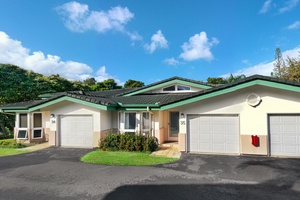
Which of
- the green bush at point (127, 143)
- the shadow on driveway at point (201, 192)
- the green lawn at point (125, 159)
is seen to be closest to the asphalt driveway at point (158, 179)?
the shadow on driveway at point (201, 192)

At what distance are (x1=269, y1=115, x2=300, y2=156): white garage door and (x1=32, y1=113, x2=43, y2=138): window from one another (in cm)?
1648

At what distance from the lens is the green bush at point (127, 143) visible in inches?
420

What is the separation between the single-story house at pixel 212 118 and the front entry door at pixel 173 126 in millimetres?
915

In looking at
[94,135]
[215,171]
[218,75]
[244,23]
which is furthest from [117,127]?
[218,75]

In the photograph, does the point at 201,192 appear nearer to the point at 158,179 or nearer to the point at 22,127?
the point at 158,179

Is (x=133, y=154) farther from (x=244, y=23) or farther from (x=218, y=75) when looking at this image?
(x=218, y=75)

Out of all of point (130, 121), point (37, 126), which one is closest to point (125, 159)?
point (130, 121)

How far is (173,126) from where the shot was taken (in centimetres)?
1437

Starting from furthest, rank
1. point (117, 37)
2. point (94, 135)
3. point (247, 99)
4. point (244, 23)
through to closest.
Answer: point (117, 37), point (244, 23), point (94, 135), point (247, 99)

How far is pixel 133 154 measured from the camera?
989cm

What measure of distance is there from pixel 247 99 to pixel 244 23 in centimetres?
1258

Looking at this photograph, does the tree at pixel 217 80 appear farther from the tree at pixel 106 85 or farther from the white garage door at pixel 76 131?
the white garage door at pixel 76 131

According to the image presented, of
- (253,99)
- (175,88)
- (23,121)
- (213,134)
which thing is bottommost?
(213,134)

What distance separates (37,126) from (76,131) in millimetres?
4752
